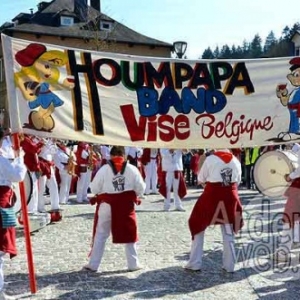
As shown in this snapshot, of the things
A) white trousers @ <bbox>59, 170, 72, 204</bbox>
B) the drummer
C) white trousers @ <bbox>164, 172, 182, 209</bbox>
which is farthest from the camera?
white trousers @ <bbox>59, 170, 72, 204</bbox>

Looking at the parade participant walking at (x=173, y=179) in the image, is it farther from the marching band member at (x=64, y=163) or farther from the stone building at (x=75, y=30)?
the stone building at (x=75, y=30)

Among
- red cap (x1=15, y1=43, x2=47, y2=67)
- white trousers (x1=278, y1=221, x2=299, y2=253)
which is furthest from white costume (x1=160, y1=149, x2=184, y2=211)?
red cap (x1=15, y1=43, x2=47, y2=67)

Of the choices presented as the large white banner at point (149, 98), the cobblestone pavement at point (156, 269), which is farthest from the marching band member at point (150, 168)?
the large white banner at point (149, 98)

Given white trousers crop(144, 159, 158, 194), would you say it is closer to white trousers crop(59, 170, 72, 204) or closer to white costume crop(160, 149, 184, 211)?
white trousers crop(59, 170, 72, 204)

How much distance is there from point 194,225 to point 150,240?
80.4 inches

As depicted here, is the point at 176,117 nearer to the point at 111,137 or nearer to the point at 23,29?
the point at 111,137

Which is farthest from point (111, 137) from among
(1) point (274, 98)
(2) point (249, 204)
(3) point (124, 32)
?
(3) point (124, 32)

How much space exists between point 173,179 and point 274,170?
127 inches

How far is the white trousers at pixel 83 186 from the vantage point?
14.1 metres

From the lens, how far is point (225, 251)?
6.71 meters

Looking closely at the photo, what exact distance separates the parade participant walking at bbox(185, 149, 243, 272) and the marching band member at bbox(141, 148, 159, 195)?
31.8 feet

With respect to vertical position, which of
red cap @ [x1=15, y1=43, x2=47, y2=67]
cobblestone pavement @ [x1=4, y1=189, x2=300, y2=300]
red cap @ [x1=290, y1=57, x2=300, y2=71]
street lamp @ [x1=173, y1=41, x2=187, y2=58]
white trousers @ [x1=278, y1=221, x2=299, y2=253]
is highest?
street lamp @ [x1=173, y1=41, x2=187, y2=58]

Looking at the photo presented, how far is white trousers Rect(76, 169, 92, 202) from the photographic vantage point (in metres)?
14.1

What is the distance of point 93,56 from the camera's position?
19.3 ft
